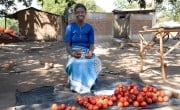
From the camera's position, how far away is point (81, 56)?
20.5 feet

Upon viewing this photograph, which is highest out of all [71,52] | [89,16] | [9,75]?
[89,16]

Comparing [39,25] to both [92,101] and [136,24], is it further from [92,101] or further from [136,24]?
[92,101]

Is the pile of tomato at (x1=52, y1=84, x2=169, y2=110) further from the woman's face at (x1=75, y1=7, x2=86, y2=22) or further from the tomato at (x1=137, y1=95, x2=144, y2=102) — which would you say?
the woman's face at (x1=75, y1=7, x2=86, y2=22)

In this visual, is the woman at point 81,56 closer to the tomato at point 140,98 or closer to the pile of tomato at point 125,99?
the pile of tomato at point 125,99

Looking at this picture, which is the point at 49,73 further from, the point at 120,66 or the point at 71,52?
the point at 71,52

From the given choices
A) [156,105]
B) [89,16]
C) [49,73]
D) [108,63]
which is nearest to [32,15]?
[89,16]

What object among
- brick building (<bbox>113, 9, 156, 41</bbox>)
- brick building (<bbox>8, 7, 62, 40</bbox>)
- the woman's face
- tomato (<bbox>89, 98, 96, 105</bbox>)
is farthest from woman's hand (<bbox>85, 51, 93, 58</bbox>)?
brick building (<bbox>8, 7, 62, 40</bbox>)

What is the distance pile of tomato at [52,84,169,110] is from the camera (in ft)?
15.6

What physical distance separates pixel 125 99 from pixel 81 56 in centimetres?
162

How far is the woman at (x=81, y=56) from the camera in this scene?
20.2 feet

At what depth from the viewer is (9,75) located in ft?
30.6

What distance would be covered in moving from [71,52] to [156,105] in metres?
1.98

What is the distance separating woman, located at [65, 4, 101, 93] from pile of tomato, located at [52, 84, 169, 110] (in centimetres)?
110

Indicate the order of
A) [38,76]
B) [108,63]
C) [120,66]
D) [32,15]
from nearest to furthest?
[38,76] < [120,66] < [108,63] < [32,15]
